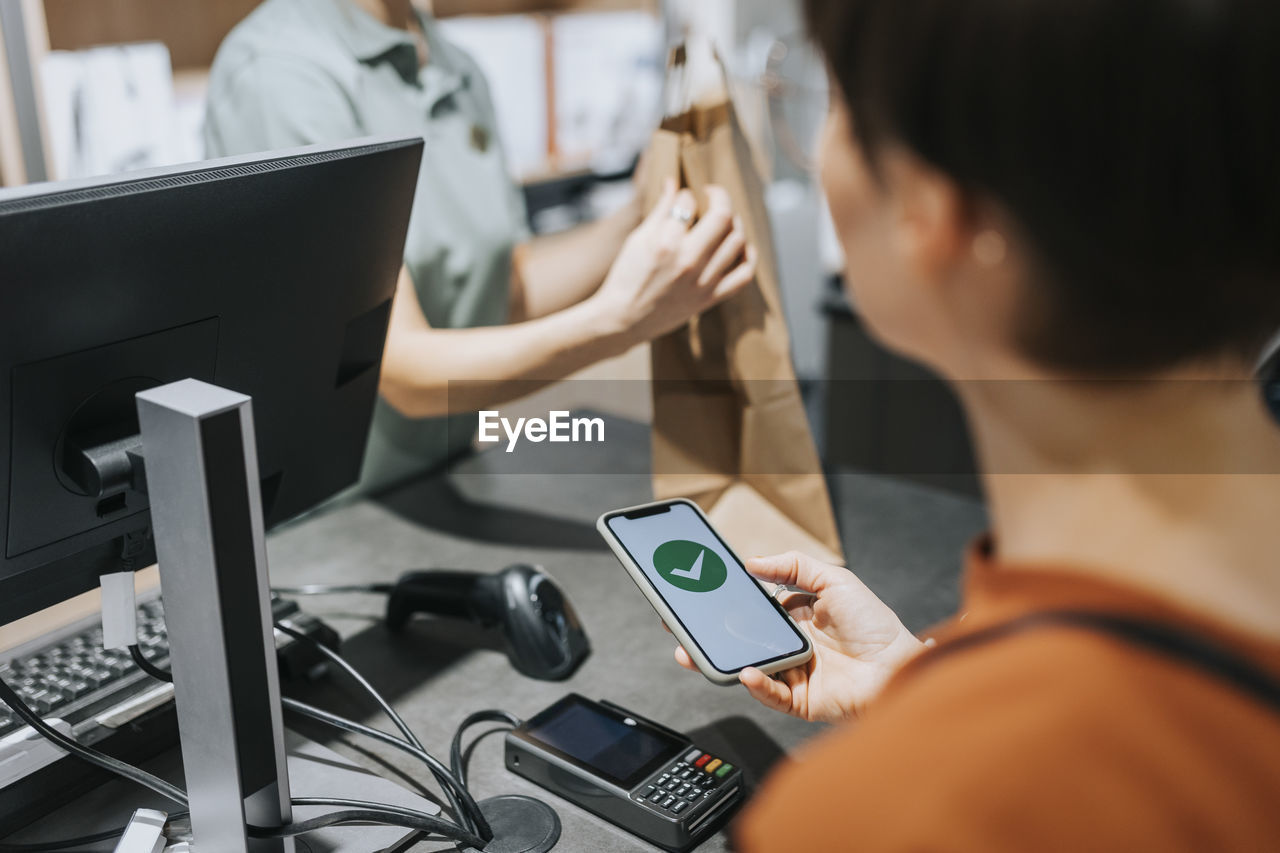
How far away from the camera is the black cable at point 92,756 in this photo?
2.34ft

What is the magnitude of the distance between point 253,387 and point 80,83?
1453mm

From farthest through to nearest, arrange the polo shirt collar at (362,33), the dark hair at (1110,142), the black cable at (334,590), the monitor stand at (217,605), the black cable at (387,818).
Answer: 1. the polo shirt collar at (362,33)
2. the black cable at (334,590)
3. the black cable at (387,818)
4. the monitor stand at (217,605)
5. the dark hair at (1110,142)

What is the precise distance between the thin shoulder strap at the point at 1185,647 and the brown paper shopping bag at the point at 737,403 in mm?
698

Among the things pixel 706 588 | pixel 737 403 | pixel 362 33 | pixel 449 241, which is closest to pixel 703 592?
pixel 706 588

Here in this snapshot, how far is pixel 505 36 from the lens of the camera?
108 inches

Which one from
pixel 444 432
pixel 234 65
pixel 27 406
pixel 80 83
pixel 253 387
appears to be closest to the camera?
pixel 27 406

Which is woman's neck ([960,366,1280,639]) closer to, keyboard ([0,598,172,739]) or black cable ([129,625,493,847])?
black cable ([129,625,493,847])

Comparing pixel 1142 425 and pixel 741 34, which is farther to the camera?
pixel 741 34

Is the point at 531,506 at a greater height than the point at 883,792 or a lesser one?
lesser

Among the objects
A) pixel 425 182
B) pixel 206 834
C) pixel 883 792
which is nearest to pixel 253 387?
pixel 206 834

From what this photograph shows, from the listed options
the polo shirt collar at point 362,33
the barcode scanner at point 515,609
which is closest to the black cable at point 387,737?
the barcode scanner at point 515,609

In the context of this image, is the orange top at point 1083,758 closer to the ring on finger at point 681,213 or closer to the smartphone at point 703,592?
the smartphone at point 703,592

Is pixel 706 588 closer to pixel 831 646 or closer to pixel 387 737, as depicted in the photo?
pixel 831 646

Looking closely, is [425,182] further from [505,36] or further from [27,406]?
[505,36]
